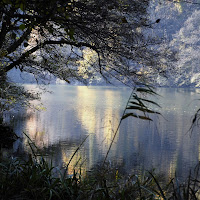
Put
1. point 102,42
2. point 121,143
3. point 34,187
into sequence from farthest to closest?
point 121,143 < point 102,42 < point 34,187

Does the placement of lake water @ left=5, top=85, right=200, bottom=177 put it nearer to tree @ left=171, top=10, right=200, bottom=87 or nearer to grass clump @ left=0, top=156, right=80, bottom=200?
grass clump @ left=0, top=156, right=80, bottom=200

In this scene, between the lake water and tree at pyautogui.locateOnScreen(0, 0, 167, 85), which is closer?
tree at pyautogui.locateOnScreen(0, 0, 167, 85)

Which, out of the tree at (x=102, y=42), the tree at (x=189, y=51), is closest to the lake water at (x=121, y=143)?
the tree at (x=102, y=42)

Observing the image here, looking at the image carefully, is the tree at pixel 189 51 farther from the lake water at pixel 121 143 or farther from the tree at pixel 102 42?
the tree at pixel 102 42

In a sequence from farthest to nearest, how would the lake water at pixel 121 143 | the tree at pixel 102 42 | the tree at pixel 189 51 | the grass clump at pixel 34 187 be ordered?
1. the tree at pixel 189 51
2. the lake water at pixel 121 143
3. the tree at pixel 102 42
4. the grass clump at pixel 34 187

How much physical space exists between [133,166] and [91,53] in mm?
4055

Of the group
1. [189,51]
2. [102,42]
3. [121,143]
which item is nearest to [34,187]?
[102,42]

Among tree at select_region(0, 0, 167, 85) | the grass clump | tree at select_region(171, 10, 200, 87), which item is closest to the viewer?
the grass clump

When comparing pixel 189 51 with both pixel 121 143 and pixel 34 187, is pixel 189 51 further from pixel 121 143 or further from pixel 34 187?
pixel 34 187

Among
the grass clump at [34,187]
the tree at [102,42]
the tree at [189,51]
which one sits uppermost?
the tree at [189,51]

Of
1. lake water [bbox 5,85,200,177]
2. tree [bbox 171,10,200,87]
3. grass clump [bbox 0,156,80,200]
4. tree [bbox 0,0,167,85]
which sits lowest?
lake water [bbox 5,85,200,177]

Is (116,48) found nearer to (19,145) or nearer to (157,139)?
(19,145)

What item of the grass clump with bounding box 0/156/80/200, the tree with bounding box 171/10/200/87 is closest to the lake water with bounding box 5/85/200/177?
the grass clump with bounding box 0/156/80/200

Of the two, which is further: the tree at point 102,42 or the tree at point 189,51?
Result: the tree at point 189,51
